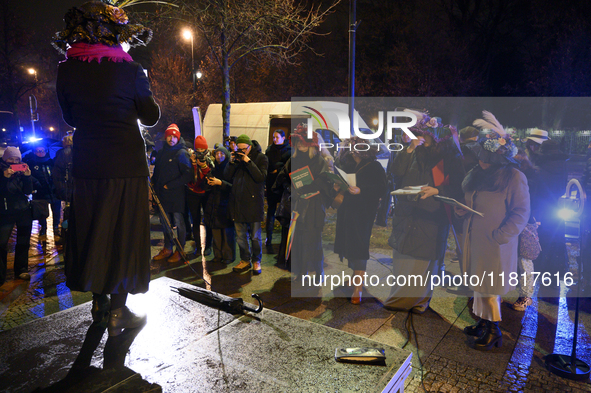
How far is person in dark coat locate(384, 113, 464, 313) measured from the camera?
4.41 meters

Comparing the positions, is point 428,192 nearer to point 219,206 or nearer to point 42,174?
point 219,206

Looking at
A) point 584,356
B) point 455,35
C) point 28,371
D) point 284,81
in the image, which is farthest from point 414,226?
point 284,81

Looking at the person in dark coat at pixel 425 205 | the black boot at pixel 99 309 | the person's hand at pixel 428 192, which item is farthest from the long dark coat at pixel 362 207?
the black boot at pixel 99 309

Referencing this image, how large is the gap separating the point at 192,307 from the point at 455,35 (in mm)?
25679

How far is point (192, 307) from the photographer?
10.8ft

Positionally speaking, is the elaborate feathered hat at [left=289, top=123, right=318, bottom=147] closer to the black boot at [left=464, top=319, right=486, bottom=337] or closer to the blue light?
the black boot at [left=464, top=319, right=486, bottom=337]

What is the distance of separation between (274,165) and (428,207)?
3691mm

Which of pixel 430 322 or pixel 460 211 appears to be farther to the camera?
pixel 430 322

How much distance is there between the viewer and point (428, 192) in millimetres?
4375

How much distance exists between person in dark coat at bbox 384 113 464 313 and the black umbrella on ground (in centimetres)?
200

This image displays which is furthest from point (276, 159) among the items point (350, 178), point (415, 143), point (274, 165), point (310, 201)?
point (415, 143)

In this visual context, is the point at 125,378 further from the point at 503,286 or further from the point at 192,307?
the point at 503,286

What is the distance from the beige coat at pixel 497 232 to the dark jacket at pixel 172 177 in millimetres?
4353

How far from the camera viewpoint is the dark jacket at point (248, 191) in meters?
5.84
